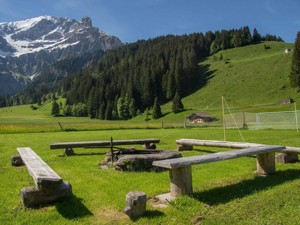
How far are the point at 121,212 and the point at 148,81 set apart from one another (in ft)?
490

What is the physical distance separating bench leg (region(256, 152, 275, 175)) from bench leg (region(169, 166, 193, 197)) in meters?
3.67

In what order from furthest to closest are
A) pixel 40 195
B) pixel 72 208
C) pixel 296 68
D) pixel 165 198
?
1. pixel 296 68
2. pixel 165 198
3. pixel 40 195
4. pixel 72 208

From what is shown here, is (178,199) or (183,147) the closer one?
(178,199)

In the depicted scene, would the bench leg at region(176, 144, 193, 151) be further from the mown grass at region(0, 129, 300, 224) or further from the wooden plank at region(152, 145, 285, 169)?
the wooden plank at region(152, 145, 285, 169)

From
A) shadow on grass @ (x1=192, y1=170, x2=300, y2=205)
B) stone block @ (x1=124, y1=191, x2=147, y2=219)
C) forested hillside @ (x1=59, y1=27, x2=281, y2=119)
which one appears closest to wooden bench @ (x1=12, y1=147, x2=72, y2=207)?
stone block @ (x1=124, y1=191, x2=147, y2=219)

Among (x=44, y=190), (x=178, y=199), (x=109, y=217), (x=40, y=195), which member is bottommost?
(x=109, y=217)

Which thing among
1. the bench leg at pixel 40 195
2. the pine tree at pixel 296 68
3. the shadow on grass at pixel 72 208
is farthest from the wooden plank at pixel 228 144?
the pine tree at pixel 296 68

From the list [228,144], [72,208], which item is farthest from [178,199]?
[228,144]

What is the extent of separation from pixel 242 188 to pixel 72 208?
4.64m

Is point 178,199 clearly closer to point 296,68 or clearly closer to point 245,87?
point 296,68

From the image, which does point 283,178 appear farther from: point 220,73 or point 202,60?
point 202,60

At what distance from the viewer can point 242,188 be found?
368 inches

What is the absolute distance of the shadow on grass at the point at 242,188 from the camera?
8.41m

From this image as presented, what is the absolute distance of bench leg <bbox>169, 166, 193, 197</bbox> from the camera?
28.1 feet
